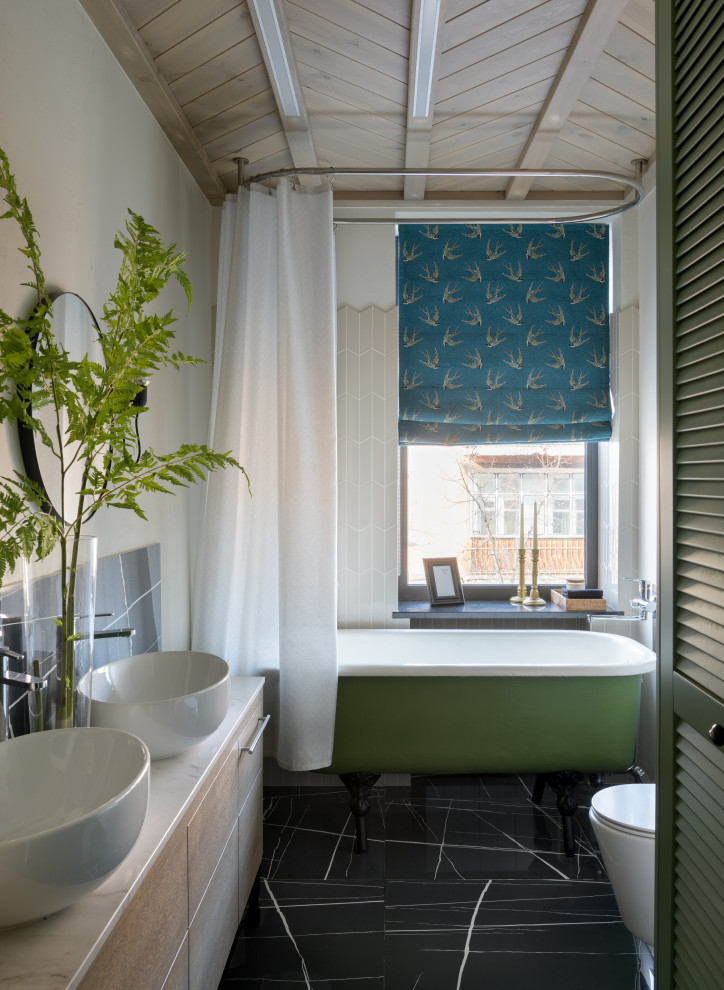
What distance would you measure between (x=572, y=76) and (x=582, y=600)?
2.19 meters

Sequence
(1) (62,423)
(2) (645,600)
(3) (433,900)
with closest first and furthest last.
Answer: (1) (62,423) → (3) (433,900) → (2) (645,600)

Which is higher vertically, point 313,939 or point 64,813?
point 64,813

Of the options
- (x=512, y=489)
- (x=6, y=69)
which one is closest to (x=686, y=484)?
(x=6, y=69)

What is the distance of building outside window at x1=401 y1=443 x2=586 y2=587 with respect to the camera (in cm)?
385

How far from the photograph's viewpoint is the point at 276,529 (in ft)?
9.77

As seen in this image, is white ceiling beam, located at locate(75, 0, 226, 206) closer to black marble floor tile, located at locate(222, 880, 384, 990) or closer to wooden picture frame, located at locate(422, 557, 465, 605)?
wooden picture frame, located at locate(422, 557, 465, 605)

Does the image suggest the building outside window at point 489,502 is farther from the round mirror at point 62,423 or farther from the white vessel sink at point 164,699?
the round mirror at point 62,423

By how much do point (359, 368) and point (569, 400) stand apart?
1.03 m

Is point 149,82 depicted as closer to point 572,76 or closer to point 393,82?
point 393,82

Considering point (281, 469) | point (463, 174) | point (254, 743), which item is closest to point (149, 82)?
point (463, 174)

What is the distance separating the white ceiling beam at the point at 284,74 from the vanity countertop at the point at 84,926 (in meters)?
2.00

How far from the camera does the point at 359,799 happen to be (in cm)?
295

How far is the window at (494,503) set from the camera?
3.85 meters

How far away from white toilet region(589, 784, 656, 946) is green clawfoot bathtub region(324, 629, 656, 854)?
22.9 inches
